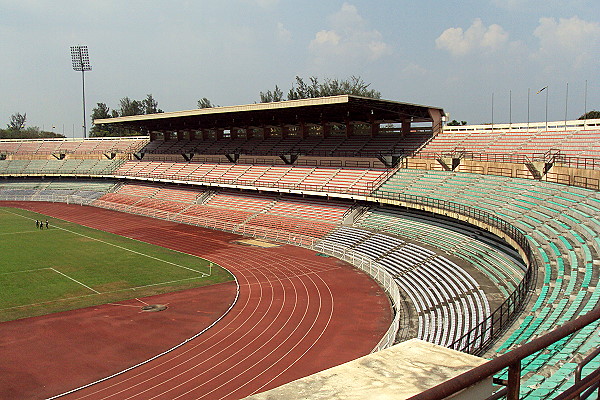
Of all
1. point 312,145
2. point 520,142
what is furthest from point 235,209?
point 520,142

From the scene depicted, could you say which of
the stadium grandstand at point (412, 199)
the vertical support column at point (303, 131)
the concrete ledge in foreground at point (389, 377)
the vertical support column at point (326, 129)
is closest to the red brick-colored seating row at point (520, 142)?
the stadium grandstand at point (412, 199)

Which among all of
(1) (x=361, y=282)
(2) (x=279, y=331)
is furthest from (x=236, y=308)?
(1) (x=361, y=282)

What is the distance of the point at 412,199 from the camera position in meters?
36.8

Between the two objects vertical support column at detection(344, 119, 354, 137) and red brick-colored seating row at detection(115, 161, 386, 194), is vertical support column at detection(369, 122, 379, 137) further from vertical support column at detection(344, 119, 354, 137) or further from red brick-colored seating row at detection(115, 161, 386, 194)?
red brick-colored seating row at detection(115, 161, 386, 194)

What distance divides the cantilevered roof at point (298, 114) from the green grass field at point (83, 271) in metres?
16.9

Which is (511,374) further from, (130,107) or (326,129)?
(130,107)

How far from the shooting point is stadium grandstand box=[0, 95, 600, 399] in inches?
539

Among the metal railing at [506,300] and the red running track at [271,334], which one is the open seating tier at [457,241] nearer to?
the metal railing at [506,300]

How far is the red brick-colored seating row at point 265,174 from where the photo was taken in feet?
150

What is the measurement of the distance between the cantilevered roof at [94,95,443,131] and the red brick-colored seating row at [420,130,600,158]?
13.8 feet

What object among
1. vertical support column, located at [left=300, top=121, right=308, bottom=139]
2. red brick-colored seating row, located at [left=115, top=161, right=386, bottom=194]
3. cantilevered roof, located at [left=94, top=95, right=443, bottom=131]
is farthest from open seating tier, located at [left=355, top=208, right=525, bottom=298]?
vertical support column, located at [left=300, top=121, right=308, bottom=139]

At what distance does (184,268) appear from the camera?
107 ft

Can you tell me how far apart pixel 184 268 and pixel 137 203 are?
3140 centimetres

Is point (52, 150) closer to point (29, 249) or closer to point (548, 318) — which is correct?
point (29, 249)
